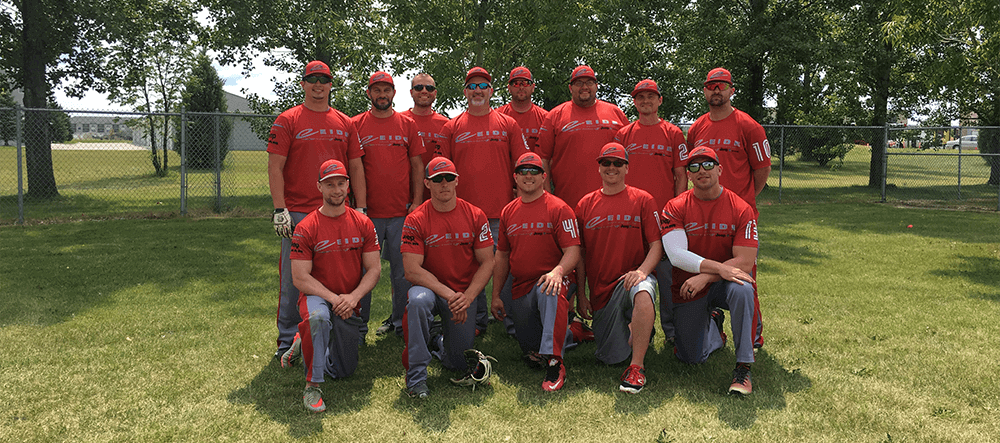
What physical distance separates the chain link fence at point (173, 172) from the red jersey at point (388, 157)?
8.16 m

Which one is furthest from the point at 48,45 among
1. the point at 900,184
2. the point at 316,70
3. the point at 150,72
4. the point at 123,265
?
the point at 900,184

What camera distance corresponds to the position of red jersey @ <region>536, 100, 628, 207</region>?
529 cm

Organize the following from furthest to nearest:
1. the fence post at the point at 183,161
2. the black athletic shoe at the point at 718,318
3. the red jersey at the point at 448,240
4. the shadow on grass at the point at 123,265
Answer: the fence post at the point at 183,161 → the shadow on grass at the point at 123,265 → the black athletic shoe at the point at 718,318 → the red jersey at the point at 448,240

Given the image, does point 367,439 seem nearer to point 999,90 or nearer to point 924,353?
point 924,353

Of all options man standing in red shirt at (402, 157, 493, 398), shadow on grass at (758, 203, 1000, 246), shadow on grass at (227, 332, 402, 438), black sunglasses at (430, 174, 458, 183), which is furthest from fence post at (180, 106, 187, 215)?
shadow on grass at (758, 203, 1000, 246)

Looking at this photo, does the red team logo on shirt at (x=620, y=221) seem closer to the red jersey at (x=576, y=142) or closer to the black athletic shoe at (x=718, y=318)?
the red jersey at (x=576, y=142)

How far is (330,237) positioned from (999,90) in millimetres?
22355

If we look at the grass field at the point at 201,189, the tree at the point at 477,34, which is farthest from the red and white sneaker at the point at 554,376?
the grass field at the point at 201,189

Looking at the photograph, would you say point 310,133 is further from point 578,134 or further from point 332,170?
point 578,134

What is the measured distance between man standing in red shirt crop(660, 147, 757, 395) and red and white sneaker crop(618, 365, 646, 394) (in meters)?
0.57

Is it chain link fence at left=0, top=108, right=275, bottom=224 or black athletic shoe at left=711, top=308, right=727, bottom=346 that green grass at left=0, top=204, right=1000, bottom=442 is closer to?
black athletic shoe at left=711, top=308, right=727, bottom=346

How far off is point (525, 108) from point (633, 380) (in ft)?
8.87

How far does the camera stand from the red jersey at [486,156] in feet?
16.9

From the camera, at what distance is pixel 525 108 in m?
5.73
